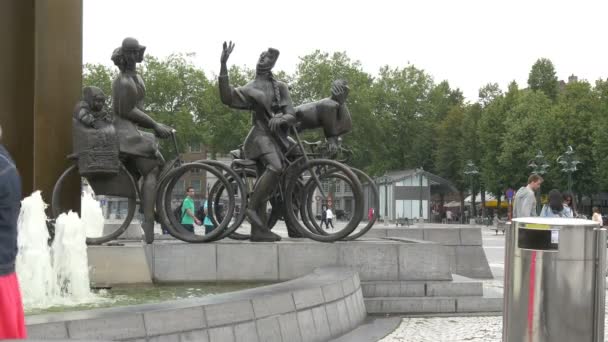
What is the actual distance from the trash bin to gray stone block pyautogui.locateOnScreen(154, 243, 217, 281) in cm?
497

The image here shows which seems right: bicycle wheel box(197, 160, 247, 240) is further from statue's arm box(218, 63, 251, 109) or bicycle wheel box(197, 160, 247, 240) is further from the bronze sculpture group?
statue's arm box(218, 63, 251, 109)

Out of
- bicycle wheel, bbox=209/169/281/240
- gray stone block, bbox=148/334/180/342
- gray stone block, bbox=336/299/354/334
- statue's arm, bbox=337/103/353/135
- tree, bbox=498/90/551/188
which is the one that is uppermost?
tree, bbox=498/90/551/188

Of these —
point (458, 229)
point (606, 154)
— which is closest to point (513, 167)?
point (606, 154)

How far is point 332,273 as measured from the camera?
28.6ft

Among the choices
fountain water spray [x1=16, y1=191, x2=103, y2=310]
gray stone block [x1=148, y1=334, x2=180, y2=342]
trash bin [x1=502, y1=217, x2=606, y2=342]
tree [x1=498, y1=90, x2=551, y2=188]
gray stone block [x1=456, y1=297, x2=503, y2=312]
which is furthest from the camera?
tree [x1=498, y1=90, x2=551, y2=188]

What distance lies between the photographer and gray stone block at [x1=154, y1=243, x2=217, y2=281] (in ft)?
30.9

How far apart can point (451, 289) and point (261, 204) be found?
8.15ft

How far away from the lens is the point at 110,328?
555 cm

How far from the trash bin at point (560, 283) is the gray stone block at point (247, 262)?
4824mm

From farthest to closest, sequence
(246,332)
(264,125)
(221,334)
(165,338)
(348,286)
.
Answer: (264,125) → (348,286) → (246,332) → (221,334) → (165,338)

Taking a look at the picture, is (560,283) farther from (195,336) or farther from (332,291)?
(332,291)

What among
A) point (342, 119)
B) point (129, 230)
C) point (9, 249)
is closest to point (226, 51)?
point (342, 119)

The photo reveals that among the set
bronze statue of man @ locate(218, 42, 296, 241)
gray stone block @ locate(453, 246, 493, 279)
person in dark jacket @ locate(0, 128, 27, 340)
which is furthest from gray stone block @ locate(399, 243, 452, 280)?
person in dark jacket @ locate(0, 128, 27, 340)

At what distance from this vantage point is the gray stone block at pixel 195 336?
233 inches
